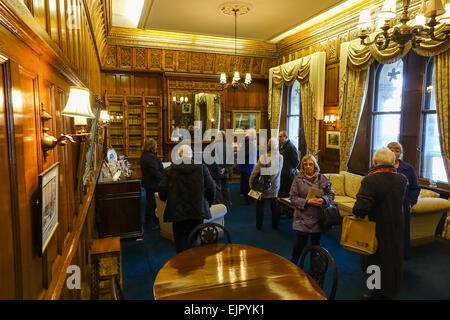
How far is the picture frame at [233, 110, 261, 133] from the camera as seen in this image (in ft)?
33.1

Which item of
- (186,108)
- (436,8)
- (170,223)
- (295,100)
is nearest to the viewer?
(436,8)

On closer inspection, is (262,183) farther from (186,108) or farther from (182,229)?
(186,108)

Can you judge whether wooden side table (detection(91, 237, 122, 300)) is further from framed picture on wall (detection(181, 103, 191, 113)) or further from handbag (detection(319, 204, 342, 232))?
framed picture on wall (detection(181, 103, 191, 113))

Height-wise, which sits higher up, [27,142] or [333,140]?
[27,142]

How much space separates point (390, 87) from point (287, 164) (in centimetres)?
263

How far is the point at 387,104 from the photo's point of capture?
6176 mm

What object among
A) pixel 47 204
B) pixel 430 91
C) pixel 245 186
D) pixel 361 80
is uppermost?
pixel 361 80

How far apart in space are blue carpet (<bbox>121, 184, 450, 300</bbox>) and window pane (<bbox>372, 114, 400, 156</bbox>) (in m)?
2.12

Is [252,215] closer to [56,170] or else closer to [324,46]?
[324,46]

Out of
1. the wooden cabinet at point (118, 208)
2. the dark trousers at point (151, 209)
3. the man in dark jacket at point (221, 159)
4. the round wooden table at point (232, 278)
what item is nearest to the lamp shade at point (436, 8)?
the round wooden table at point (232, 278)

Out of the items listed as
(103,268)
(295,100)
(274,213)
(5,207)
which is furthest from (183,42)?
(5,207)

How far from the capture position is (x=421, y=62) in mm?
5281

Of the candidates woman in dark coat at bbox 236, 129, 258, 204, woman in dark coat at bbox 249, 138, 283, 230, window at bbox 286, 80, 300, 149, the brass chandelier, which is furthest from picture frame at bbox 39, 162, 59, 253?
window at bbox 286, 80, 300, 149
